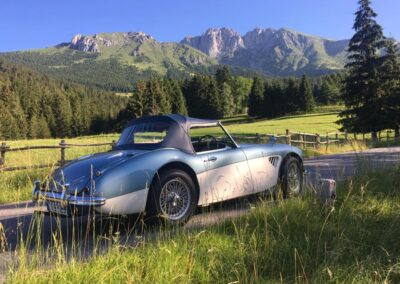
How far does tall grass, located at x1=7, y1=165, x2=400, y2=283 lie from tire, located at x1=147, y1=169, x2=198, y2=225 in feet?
1.33

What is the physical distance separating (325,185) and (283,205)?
626 mm

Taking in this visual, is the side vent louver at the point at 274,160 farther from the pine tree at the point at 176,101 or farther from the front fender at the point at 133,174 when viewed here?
the pine tree at the point at 176,101

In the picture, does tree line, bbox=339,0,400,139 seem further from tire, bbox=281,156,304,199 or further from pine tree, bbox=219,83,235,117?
pine tree, bbox=219,83,235,117

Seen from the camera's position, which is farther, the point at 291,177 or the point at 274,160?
the point at 291,177

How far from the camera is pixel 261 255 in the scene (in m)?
3.83

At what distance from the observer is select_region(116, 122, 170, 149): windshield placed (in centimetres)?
569

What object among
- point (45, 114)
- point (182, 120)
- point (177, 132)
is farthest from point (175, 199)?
point (45, 114)

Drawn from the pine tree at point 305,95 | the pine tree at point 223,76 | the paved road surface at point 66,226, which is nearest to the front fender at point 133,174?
the paved road surface at point 66,226

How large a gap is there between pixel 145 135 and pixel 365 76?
108 ft

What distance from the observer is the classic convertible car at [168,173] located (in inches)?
182

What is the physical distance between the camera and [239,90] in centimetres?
12125

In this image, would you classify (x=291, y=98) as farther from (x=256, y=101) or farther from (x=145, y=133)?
(x=145, y=133)

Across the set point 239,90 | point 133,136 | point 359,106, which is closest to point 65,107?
point 239,90

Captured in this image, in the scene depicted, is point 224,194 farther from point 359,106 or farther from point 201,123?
point 359,106
